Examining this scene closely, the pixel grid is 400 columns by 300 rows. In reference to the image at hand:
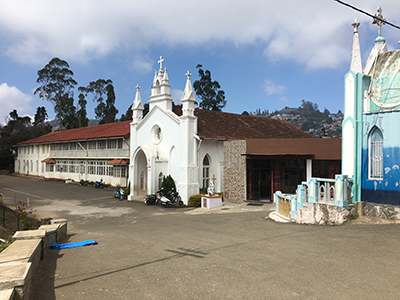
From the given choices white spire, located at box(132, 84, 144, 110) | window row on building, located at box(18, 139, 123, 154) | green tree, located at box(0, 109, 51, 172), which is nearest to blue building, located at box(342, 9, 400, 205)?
white spire, located at box(132, 84, 144, 110)

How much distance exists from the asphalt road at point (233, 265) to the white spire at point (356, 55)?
18.3ft

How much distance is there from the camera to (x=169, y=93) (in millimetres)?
23516

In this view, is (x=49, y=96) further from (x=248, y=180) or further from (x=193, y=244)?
(x=193, y=244)

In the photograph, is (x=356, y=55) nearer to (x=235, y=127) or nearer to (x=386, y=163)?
(x=386, y=163)

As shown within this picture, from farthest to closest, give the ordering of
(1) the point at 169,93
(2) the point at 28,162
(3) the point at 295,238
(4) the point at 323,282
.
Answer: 1. (2) the point at 28,162
2. (1) the point at 169,93
3. (3) the point at 295,238
4. (4) the point at 323,282

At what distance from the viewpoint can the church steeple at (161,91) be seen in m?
23.5

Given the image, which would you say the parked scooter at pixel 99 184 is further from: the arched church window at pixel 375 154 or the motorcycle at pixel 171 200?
the arched church window at pixel 375 154

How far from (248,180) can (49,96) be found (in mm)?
60512

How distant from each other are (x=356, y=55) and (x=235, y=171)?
1096cm

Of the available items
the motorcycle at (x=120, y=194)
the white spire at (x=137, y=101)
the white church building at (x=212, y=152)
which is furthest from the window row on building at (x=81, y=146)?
the motorcycle at (x=120, y=194)

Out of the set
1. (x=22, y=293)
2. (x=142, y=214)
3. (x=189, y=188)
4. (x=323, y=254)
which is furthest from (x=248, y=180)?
(x=22, y=293)

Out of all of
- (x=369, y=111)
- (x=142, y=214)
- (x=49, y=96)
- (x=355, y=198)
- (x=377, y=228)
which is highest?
(x=49, y=96)

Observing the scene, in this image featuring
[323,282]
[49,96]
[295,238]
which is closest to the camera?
[323,282]

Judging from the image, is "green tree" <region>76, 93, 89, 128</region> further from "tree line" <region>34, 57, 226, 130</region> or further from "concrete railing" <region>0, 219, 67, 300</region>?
"concrete railing" <region>0, 219, 67, 300</region>
